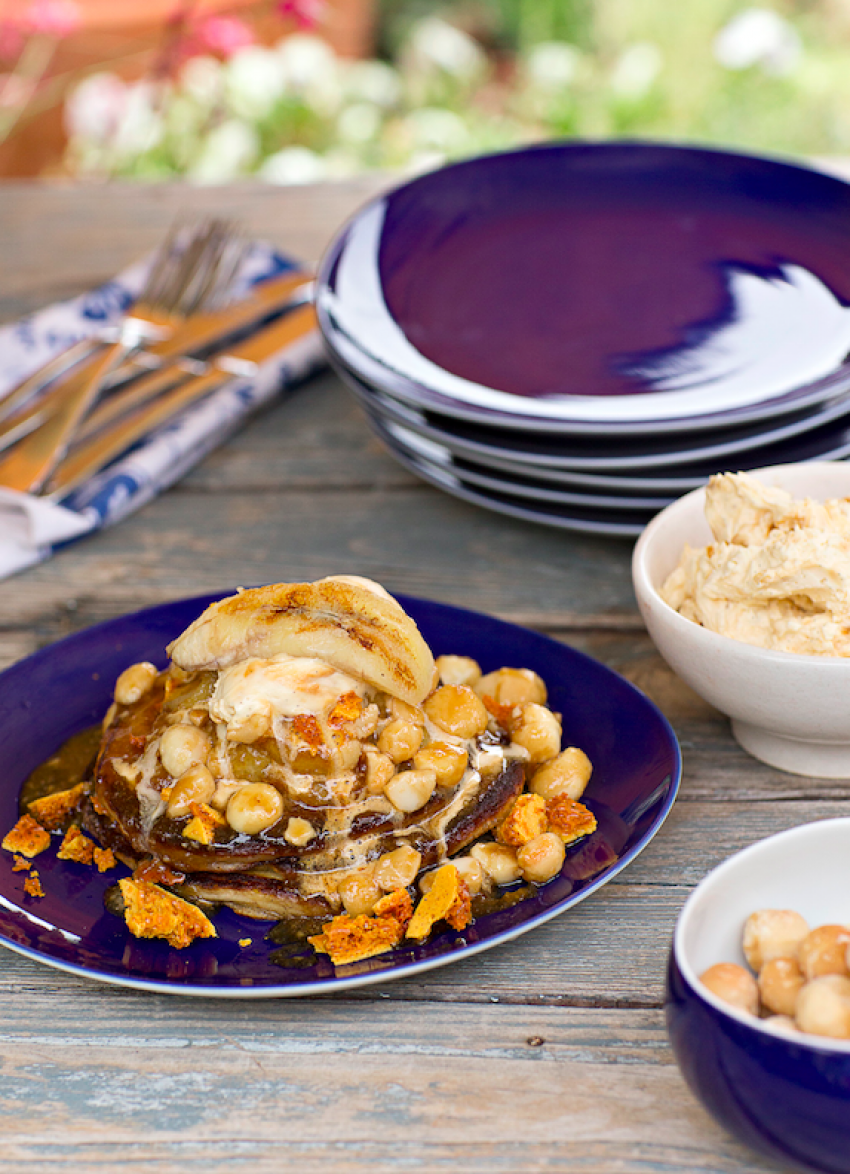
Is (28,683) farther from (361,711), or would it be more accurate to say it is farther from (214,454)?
(214,454)

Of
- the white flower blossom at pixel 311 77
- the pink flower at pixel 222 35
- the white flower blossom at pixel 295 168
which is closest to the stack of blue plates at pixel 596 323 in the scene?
the white flower blossom at pixel 295 168

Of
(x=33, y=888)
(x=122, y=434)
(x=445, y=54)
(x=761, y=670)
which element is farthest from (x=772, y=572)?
(x=445, y=54)

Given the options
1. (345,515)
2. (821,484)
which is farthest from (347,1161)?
(345,515)

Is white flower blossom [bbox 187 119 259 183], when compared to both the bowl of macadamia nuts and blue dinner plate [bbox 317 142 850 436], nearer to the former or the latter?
blue dinner plate [bbox 317 142 850 436]

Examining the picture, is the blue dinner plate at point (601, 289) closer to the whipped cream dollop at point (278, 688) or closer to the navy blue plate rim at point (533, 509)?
the navy blue plate rim at point (533, 509)

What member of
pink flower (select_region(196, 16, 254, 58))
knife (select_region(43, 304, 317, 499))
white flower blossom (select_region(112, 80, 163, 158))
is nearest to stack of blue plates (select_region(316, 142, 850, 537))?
knife (select_region(43, 304, 317, 499))

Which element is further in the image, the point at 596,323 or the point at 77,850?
Answer: the point at 596,323

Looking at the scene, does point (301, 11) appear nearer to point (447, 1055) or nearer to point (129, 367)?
point (129, 367)
